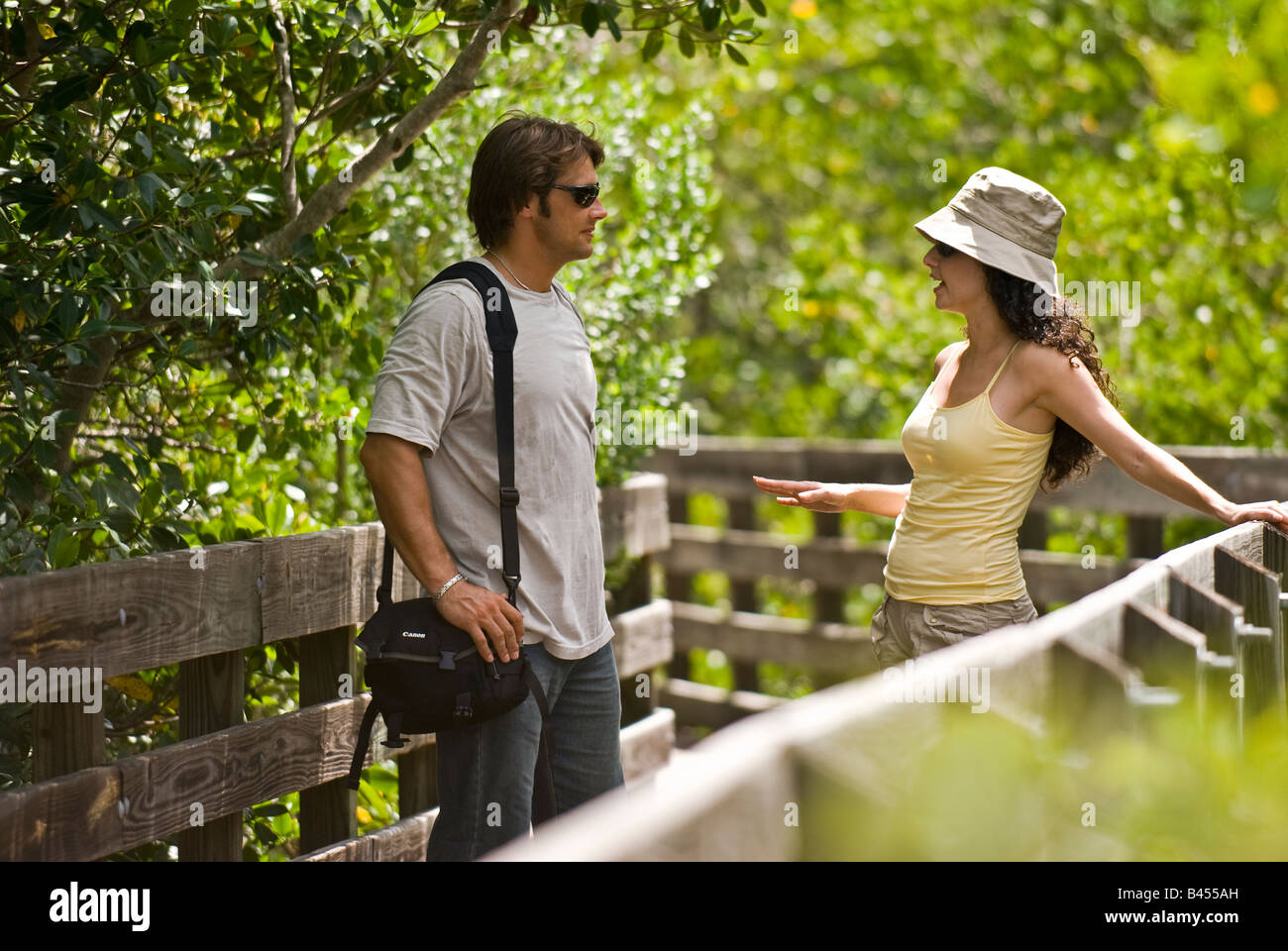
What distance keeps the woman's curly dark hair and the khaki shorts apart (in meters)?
0.35

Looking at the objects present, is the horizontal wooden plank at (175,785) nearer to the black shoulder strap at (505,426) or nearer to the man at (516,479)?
the man at (516,479)

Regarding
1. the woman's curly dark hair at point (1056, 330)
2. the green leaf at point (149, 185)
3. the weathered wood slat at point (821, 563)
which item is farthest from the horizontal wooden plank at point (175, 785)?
the weathered wood slat at point (821, 563)

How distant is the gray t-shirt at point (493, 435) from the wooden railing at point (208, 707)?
1.71 feet

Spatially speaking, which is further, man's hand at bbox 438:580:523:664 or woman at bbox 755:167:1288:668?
woman at bbox 755:167:1288:668

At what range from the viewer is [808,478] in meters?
6.64

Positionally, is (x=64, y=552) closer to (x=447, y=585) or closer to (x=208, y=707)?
(x=208, y=707)

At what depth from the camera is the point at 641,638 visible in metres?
4.80

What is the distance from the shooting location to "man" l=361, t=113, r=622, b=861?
105 inches

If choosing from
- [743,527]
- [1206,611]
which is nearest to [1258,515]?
[1206,611]

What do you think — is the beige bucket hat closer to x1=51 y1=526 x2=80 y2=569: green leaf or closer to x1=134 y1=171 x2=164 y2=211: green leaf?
x1=134 y1=171 x2=164 y2=211: green leaf

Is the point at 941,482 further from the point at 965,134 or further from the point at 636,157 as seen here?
the point at 965,134

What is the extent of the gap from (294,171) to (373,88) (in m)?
0.32

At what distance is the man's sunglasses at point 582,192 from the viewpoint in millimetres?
2949

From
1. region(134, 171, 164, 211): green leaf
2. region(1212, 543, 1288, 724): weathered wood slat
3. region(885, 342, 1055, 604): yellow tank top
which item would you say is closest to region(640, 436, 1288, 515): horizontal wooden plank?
region(885, 342, 1055, 604): yellow tank top
